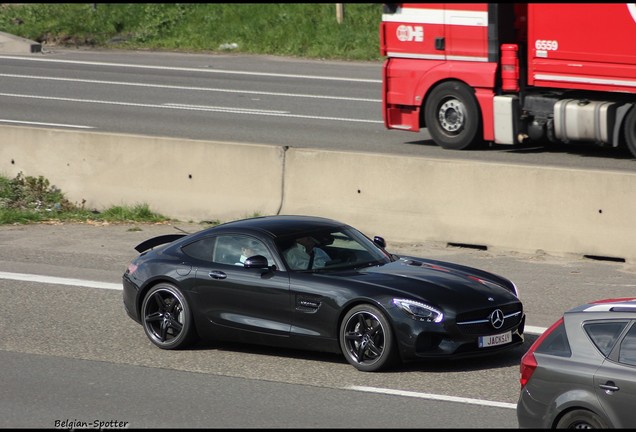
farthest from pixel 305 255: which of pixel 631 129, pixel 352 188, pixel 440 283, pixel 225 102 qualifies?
pixel 225 102

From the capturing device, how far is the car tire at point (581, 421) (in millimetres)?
6938

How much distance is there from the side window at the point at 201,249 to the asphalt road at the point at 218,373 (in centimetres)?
85

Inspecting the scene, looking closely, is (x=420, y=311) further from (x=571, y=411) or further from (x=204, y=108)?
(x=204, y=108)

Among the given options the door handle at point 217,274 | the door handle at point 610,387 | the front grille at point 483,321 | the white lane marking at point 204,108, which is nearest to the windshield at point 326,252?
the door handle at point 217,274

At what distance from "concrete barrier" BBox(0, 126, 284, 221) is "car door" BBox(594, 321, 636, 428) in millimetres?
8766

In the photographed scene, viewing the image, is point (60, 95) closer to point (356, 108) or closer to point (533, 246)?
point (356, 108)

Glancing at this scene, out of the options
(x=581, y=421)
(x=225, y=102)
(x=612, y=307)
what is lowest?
(x=581, y=421)

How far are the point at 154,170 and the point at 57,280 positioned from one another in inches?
139

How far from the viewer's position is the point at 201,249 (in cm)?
1066

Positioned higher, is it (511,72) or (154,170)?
(511,72)

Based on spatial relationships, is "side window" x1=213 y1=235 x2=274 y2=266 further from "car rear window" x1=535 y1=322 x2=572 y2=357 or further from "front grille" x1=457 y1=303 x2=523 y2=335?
"car rear window" x1=535 y1=322 x2=572 y2=357

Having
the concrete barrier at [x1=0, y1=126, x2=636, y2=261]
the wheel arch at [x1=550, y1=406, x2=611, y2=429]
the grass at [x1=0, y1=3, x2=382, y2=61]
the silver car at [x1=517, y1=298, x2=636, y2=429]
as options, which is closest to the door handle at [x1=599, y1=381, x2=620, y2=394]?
the silver car at [x1=517, y1=298, x2=636, y2=429]

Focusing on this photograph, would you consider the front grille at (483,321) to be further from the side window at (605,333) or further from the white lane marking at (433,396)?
the side window at (605,333)

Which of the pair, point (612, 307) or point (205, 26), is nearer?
point (612, 307)
